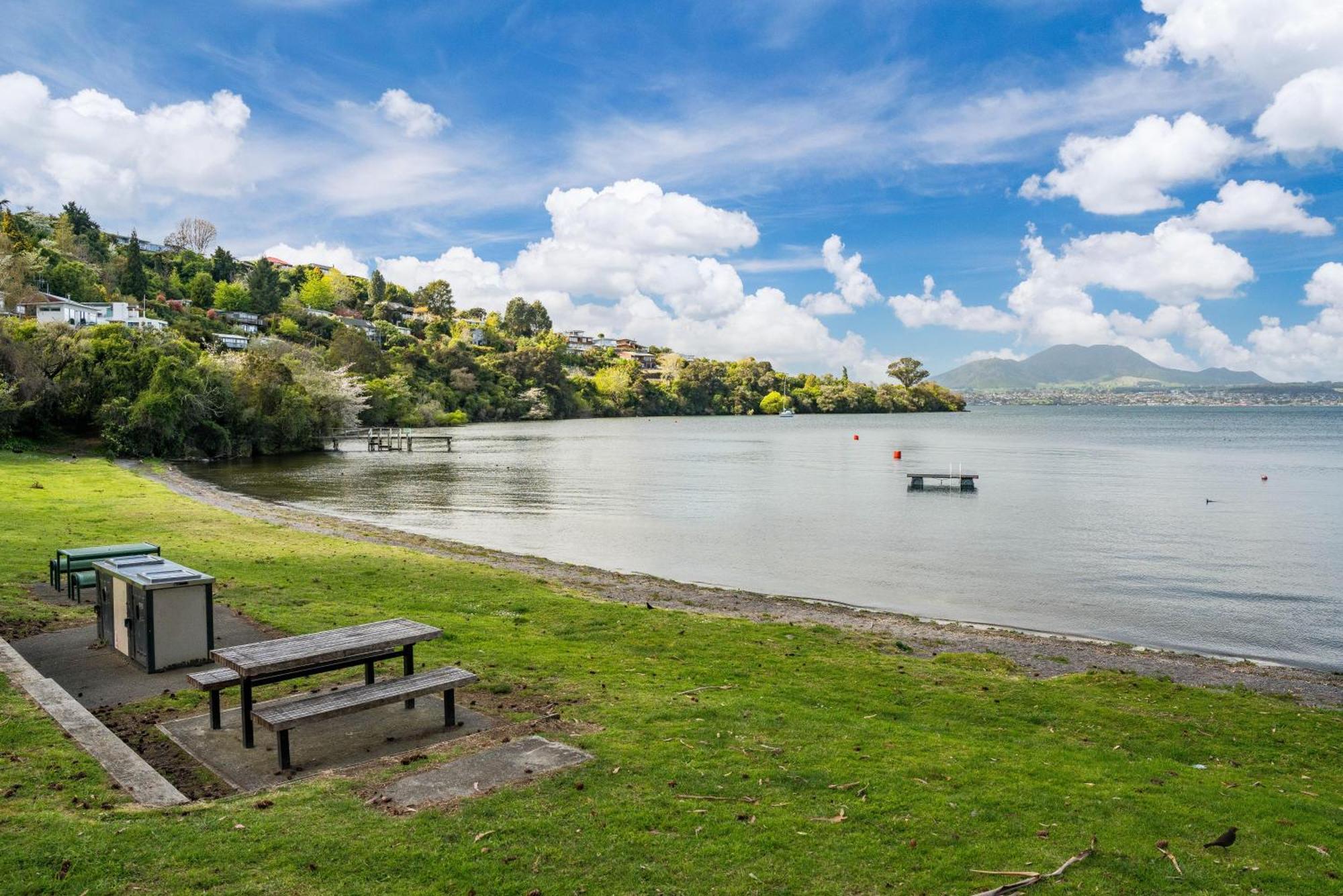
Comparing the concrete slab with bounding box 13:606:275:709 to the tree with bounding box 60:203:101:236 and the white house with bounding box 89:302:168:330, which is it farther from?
the tree with bounding box 60:203:101:236

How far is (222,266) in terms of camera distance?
161 metres

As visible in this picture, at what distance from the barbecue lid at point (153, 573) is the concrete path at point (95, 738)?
54.4 inches

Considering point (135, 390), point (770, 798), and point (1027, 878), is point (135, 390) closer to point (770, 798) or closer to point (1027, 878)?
point (770, 798)

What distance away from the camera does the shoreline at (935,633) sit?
14.6 m

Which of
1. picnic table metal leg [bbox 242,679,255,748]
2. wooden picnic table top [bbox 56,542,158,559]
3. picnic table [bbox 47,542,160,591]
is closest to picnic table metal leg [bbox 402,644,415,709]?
picnic table metal leg [bbox 242,679,255,748]

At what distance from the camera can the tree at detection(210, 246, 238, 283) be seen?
161 m

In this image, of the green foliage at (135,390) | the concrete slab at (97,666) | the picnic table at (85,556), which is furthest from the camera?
the green foliage at (135,390)

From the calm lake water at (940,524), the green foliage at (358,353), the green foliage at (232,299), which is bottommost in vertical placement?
the calm lake water at (940,524)

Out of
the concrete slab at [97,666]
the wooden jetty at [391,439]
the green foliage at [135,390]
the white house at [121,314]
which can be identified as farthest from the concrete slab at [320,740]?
the white house at [121,314]

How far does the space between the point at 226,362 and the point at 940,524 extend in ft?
191

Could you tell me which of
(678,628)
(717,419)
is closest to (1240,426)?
(717,419)

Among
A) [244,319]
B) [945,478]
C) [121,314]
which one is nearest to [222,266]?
[244,319]

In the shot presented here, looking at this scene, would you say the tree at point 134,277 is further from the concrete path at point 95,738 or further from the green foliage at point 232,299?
the concrete path at point 95,738

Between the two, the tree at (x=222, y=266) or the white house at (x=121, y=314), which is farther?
the tree at (x=222, y=266)
